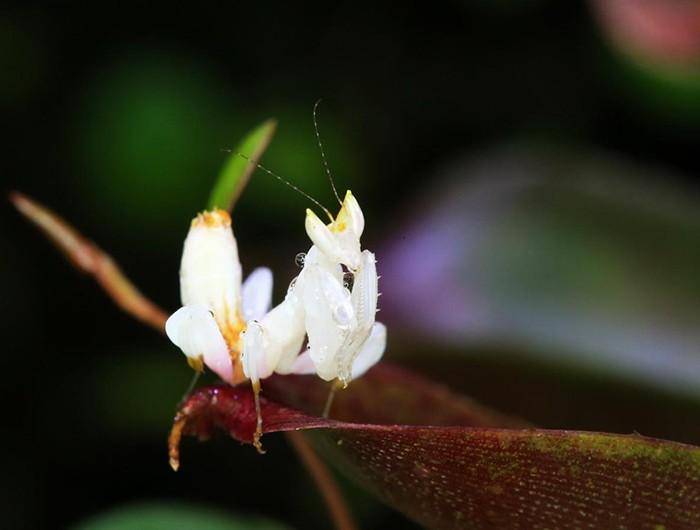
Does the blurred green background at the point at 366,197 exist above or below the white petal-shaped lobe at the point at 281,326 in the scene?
above

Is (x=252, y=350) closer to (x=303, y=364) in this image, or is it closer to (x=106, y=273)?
(x=303, y=364)

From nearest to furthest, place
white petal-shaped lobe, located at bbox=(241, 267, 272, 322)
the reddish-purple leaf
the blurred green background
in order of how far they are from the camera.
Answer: the reddish-purple leaf → white petal-shaped lobe, located at bbox=(241, 267, 272, 322) → the blurred green background

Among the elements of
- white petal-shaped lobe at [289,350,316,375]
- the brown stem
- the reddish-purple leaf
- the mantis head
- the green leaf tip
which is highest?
the green leaf tip

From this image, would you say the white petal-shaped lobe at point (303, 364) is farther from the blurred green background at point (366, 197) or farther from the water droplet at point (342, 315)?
the blurred green background at point (366, 197)

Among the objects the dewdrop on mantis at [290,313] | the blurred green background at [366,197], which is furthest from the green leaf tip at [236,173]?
the blurred green background at [366,197]

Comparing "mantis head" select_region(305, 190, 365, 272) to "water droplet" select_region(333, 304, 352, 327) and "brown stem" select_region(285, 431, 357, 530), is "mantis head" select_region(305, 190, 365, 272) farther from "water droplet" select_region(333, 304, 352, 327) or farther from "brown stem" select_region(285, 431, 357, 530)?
"brown stem" select_region(285, 431, 357, 530)

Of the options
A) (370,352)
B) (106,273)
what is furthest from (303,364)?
(106,273)

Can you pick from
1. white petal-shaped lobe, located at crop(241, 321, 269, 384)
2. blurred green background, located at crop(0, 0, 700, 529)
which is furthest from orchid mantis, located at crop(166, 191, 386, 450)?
blurred green background, located at crop(0, 0, 700, 529)
